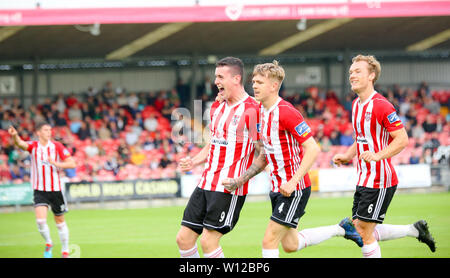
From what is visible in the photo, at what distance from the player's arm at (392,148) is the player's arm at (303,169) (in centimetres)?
54

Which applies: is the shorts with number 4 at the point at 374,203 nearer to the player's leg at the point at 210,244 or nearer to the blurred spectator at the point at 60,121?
the player's leg at the point at 210,244

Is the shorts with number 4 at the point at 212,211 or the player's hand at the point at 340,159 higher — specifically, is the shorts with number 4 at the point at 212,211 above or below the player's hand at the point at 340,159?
below

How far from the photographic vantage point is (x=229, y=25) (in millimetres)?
22266

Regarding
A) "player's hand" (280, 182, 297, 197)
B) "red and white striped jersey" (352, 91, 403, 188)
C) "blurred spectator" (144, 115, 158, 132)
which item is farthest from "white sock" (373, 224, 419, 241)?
"blurred spectator" (144, 115, 158, 132)

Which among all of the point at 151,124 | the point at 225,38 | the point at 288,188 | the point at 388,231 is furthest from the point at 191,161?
the point at 151,124

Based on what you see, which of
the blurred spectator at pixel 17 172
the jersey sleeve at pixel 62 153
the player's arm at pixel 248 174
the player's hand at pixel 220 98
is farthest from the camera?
the blurred spectator at pixel 17 172

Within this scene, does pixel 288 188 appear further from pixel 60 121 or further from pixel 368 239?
pixel 60 121

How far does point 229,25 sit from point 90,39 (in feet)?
17.2

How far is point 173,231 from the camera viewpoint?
13.0 metres

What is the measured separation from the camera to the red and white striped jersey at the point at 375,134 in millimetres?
6613

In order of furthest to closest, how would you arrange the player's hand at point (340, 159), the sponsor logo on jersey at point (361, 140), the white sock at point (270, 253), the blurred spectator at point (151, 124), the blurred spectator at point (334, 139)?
the blurred spectator at point (151, 124) < the blurred spectator at point (334, 139) < the player's hand at point (340, 159) < the sponsor logo on jersey at point (361, 140) < the white sock at point (270, 253)

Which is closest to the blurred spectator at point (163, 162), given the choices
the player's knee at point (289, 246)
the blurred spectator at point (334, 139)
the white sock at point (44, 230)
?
the blurred spectator at point (334, 139)
